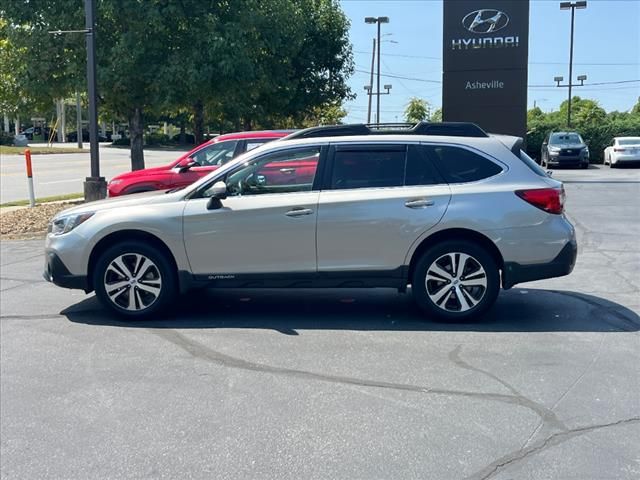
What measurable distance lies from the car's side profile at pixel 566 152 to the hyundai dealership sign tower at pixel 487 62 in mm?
7033

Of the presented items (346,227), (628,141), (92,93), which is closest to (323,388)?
(346,227)

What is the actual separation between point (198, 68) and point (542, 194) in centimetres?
1004

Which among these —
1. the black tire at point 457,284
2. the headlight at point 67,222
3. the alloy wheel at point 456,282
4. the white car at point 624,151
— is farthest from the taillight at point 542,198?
the white car at point 624,151

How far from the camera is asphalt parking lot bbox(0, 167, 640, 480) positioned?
4.03 m

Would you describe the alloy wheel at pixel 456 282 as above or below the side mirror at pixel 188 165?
below

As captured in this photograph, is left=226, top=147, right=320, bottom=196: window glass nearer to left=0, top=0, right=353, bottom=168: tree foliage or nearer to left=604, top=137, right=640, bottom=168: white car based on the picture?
left=0, top=0, right=353, bottom=168: tree foliage

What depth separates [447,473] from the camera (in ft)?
12.6

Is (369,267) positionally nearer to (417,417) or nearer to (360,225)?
(360,225)

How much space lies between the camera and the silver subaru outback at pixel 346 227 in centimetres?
665

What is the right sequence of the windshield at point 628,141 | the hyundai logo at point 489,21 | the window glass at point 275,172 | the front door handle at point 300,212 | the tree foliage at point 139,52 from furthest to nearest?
the windshield at point 628,141 < the hyundai logo at point 489,21 < the tree foliage at point 139,52 < the window glass at point 275,172 < the front door handle at point 300,212

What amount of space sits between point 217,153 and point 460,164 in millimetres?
7071

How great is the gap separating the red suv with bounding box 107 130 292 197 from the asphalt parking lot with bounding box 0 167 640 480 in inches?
182

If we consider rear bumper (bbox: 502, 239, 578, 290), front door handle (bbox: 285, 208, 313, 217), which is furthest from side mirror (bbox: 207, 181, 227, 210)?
rear bumper (bbox: 502, 239, 578, 290)

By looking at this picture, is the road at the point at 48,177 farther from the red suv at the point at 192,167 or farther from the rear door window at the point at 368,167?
the rear door window at the point at 368,167
